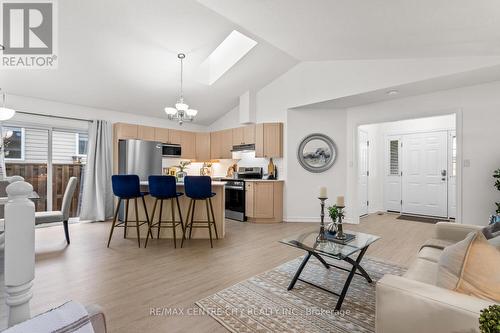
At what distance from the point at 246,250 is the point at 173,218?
123 centimetres

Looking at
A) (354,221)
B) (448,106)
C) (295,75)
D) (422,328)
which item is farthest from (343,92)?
Result: (422,328)

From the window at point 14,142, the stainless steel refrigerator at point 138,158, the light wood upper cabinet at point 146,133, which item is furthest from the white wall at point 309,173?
the window at point 14,142

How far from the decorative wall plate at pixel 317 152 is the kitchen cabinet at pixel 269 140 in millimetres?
485

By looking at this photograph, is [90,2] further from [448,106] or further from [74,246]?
[448,106]

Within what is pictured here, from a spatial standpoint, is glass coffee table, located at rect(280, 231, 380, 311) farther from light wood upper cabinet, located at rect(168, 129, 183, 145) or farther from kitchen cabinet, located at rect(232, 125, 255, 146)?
light wood upper cabinet, located at rect(168, 129, 183, 145)

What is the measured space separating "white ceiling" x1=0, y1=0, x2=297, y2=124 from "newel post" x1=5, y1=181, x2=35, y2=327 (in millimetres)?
3054

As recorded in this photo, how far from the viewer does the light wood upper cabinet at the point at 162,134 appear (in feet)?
19.7

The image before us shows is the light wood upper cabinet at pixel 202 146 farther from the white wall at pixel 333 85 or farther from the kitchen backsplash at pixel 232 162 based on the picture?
the white wall at pixel 333 85

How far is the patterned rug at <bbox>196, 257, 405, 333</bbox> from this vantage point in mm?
1818

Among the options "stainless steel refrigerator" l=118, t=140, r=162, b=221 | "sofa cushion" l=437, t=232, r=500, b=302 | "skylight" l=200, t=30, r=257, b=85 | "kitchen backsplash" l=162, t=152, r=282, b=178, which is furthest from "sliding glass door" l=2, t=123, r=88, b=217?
"sofa cushion" l=437, t=232, r=500, b=302

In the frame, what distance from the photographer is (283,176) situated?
18.2ft

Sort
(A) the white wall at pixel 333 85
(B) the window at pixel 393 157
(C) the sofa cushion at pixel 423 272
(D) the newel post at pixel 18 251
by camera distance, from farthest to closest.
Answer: (B) the window at pixel 393 157 < (A) the white wall at pixel 333 85 < (C) the sofa cushion at pixel 423 272 < (D) the newel post at pixel 18 251

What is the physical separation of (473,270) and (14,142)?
21.0 ft

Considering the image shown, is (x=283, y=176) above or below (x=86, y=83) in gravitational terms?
below
